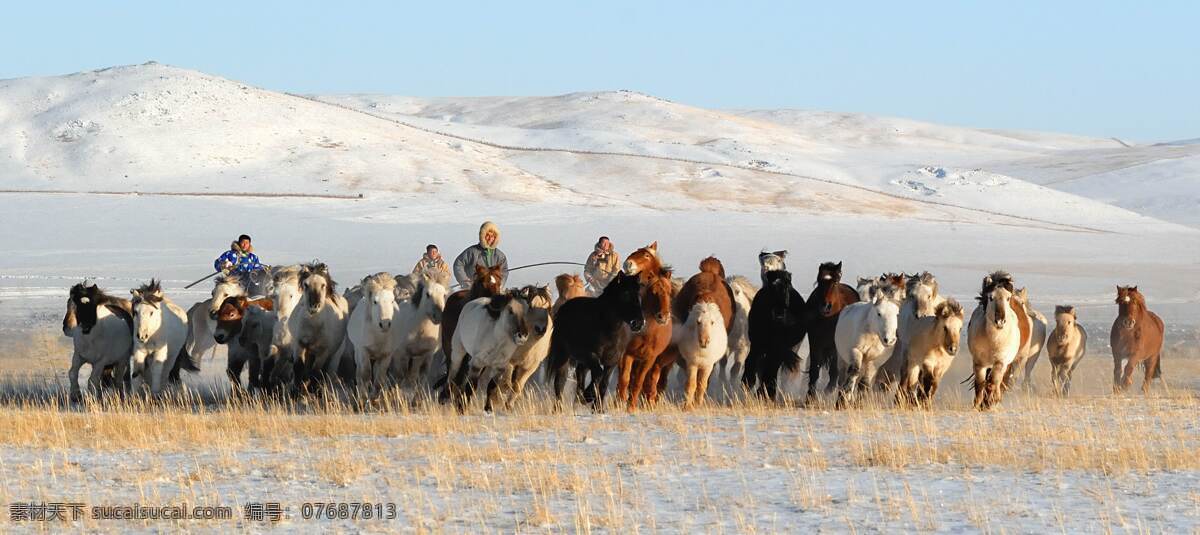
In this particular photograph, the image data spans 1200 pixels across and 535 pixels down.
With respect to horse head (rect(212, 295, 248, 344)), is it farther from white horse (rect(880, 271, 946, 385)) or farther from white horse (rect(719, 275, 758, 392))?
white horse (rect(880, 271, 946, 385))

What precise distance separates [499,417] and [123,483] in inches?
172

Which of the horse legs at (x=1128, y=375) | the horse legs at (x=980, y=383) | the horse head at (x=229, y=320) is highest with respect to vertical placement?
the horse head at (x=229, y=320)

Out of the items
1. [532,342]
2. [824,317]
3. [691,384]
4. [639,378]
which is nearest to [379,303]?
[532,342]

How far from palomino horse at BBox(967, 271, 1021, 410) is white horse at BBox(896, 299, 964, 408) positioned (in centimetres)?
22

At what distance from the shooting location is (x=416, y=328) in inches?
623

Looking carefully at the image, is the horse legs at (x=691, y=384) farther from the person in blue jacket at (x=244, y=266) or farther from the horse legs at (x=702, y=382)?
the person in blue jacket at (x=244, y=266)

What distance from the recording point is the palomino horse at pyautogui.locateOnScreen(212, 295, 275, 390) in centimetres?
1633

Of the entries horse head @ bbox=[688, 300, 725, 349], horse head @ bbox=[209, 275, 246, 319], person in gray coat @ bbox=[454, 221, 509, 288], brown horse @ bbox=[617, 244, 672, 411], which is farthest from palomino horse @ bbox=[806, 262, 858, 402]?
horse head @ bbox=[209, 275, 246, 319]

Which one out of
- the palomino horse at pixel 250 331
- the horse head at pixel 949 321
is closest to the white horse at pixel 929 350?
the horse head at pixel 949 321

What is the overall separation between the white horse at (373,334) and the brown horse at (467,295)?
509 millimetres

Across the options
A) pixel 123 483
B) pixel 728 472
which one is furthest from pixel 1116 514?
pixel 123 483

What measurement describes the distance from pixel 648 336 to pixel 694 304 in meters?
0.93

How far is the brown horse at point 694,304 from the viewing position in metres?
15.0

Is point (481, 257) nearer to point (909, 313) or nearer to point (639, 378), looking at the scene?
point (639, 378)
